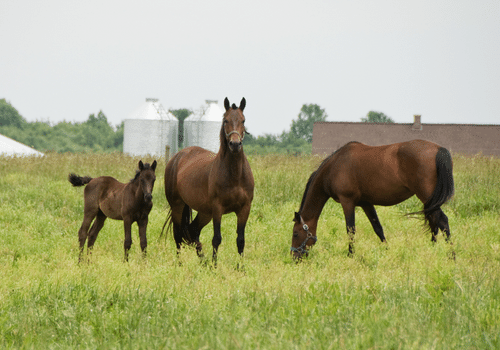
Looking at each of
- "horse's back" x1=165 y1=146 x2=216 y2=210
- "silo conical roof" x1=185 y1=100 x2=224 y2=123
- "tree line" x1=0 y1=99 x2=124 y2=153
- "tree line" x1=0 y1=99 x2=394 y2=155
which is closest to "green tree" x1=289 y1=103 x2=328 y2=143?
"tree line" x1=0 y1=99 x2=394 y2=155

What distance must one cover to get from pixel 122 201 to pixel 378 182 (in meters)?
3.92

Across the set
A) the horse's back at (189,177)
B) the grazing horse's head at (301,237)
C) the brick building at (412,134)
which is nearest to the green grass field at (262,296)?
the grazing horse's head at (301,237)

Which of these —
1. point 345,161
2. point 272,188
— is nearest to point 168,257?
point 345,161

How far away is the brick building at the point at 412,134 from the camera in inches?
1462

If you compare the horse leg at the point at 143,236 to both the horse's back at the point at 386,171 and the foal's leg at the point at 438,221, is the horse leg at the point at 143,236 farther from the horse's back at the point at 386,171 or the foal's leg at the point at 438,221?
the foal's leg at the point at 438,221

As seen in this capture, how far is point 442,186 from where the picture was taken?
6559 mm

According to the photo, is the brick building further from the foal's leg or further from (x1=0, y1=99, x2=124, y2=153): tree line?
the foal's leg

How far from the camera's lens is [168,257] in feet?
22.8

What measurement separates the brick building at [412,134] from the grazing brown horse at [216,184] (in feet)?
98.8

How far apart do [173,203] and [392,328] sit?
5367 millimetres

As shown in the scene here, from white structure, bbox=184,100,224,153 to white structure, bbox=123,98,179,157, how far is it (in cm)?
109

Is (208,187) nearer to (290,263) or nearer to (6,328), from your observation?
(290,263)

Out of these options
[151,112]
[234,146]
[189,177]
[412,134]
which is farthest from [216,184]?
[412,134]

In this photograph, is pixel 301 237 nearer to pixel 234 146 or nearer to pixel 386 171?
pixel 386 171
